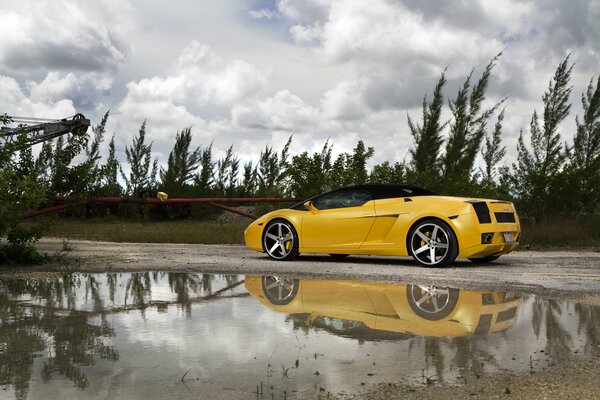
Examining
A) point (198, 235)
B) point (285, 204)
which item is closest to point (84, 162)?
point (198, 235)

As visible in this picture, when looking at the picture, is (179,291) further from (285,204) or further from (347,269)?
(285,204)

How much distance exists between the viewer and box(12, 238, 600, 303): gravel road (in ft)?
25.3

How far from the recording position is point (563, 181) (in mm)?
18281

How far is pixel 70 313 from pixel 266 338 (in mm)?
2066

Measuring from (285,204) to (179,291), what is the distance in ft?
52.4

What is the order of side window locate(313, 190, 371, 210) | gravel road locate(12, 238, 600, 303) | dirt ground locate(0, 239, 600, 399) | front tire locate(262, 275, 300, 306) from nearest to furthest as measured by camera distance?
dirt ground locate(0, 239, 600, 399), front tire locate(262, 275, 300, 306), gravel road locate(12, 238, 600, 303), side window locate(313, 190, 371, 210)

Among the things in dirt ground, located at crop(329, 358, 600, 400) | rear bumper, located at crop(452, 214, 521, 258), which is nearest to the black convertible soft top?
rear bumper, located at crop(452, 214, 521, 258)

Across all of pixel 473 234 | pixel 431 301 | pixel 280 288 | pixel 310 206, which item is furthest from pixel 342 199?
pixel 431 301

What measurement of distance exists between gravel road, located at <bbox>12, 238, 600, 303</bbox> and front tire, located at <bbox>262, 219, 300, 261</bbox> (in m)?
0.22

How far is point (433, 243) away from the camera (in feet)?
32.0

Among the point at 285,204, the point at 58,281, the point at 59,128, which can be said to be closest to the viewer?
the point at 58,281

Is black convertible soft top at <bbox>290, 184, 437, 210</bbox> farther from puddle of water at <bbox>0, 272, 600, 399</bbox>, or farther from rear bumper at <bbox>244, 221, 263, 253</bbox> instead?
puddle of water at <bbox>0, 272, 600, 399</bbox>

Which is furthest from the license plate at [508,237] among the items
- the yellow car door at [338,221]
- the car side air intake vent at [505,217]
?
the yellow car door at [338,221]

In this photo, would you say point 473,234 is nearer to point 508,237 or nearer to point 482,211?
point 482,211
